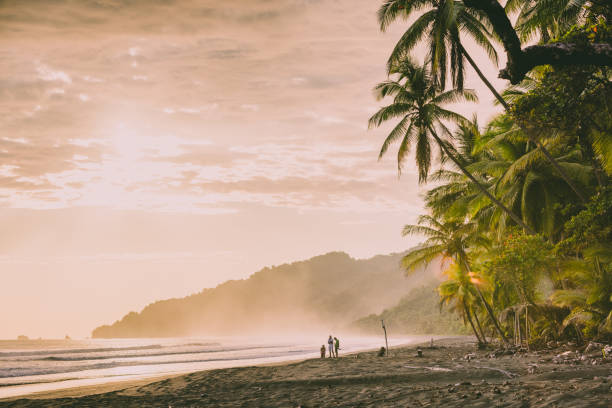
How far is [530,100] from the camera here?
941 centimetres

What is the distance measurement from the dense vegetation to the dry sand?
4.11 meters

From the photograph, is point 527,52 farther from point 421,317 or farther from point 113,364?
point 421,317

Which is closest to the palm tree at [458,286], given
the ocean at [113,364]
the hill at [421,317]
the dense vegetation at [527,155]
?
the dense vegetation at [527,155]

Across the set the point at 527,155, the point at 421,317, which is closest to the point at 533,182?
the point at 527,155

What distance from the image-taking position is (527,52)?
634 cm

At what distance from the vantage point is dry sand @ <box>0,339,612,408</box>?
7.99m

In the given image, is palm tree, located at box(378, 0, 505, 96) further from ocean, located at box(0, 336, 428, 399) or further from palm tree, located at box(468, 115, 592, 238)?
ocean, located at box(0, 336, 428, 399)

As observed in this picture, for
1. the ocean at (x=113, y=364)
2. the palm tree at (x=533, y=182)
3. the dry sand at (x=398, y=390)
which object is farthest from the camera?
the ocean at (x=113, y=364)

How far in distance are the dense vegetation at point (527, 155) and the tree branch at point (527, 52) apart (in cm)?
2

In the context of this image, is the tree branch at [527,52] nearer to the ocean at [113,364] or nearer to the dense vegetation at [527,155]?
the dense vegetation at [527,155]

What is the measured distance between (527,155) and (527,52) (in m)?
12.6

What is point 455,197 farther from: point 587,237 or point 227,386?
point 227,386

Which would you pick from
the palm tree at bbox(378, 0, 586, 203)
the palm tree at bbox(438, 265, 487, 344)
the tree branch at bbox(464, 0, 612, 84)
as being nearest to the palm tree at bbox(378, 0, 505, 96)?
the palm tree at bbox(378, 0, 586, 203)

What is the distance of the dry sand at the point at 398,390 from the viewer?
7988 millimetres
